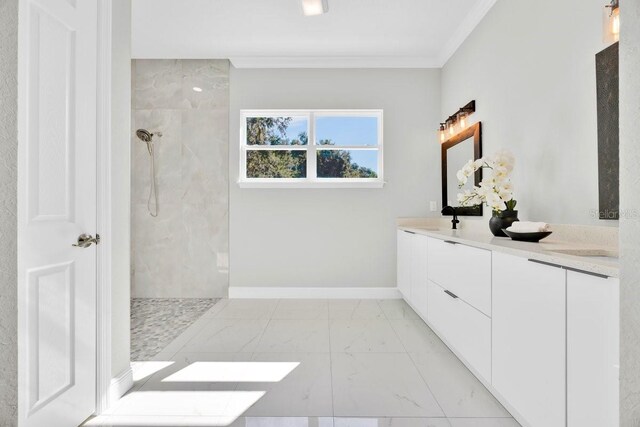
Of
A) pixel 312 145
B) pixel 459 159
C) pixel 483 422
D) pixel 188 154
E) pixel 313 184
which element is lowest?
pixel 483 422

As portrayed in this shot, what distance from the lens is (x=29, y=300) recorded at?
134cm

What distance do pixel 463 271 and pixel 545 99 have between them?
117 centimetres

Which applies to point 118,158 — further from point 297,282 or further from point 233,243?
point 297,282

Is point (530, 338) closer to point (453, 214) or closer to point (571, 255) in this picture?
point (571, 255)

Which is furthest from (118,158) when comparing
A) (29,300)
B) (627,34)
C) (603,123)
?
(603,123)

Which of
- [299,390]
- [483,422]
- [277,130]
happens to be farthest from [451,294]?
[277,130]

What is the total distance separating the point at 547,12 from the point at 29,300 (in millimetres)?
2990

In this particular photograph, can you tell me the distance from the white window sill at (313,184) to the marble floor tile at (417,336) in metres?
1.48

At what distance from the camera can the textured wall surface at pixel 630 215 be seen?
30.2 inches

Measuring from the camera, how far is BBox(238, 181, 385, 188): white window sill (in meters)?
3.96

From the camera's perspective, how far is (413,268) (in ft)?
10.7

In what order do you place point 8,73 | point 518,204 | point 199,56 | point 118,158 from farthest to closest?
point 199,56 < point 518,204 < point 118,158 < point 8,73

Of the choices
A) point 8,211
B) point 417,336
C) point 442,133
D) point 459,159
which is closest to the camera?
point 8,211

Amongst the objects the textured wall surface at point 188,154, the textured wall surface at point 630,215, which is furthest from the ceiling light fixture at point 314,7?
the textured wall surface at point 630,215
